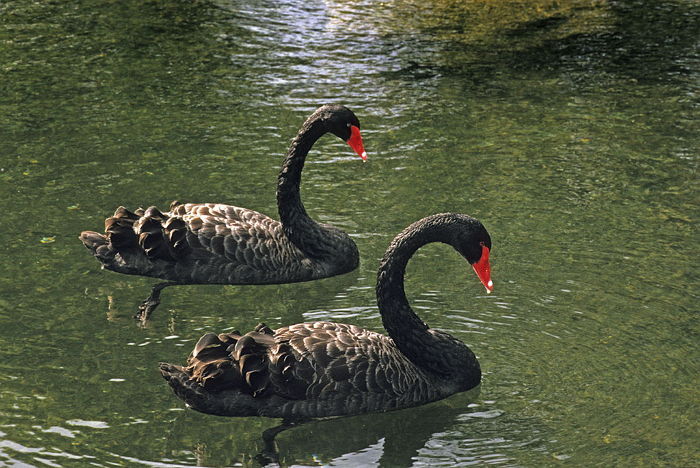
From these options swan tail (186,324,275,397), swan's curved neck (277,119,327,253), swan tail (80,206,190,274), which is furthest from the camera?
swan's curved neck (277,119,327,253)

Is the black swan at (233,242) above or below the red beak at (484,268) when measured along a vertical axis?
below

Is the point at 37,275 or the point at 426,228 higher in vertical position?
the point at 426,228

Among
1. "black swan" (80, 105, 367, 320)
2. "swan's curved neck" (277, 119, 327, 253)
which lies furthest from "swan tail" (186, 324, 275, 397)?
"swan's curved neck" (277, 119, 327, 253)

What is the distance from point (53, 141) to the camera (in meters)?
10.4

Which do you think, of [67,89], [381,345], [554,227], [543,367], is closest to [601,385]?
[543,367]

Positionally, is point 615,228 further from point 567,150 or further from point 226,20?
point 226,20

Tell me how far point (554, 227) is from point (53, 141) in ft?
14.6

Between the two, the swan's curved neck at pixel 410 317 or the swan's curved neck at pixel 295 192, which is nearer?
the swan's curved neck at pixel 410 317

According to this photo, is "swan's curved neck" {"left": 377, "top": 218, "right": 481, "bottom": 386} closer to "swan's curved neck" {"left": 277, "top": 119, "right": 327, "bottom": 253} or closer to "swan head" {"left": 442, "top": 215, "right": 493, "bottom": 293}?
"swan head" {"left": 442, "top": 215, "right": 493, "bottom": 293}

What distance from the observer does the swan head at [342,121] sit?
8.41 meters

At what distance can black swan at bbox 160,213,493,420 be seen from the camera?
611 centimetres

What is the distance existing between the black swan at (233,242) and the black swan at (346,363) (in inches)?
60.9

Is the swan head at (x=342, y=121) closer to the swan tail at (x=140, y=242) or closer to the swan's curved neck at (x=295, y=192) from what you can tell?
the swan's curved neck at (x=295, y=192)

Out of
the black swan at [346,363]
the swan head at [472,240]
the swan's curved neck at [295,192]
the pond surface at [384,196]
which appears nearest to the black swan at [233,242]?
the swan's curved neck at [295,192]
